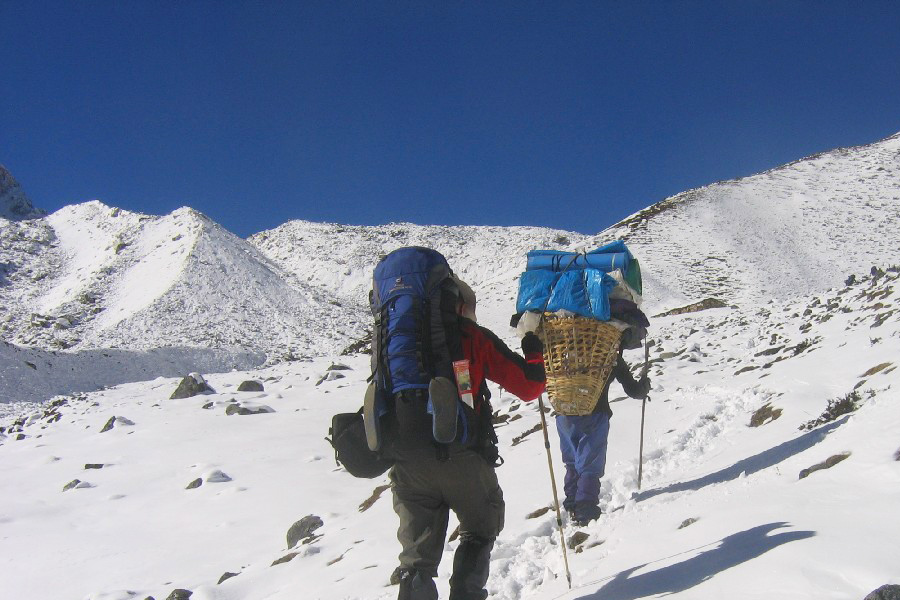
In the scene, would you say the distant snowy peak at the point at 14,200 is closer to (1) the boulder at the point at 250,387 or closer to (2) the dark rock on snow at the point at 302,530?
(1) the boulder at the point at 250,387

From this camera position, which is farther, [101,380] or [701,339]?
[101,380]

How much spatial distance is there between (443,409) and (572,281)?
8.29 ft

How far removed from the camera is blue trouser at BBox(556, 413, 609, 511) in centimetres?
571

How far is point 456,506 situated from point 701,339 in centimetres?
1512

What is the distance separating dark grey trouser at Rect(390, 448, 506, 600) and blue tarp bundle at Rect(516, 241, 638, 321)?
2.13 meters

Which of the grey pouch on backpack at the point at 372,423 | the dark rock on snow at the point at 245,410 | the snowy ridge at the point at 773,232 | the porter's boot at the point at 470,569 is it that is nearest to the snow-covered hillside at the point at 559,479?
the dark rock on snow at the point at 245,410

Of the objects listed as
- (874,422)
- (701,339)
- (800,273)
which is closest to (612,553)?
(874,422)

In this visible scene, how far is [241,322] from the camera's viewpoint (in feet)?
128

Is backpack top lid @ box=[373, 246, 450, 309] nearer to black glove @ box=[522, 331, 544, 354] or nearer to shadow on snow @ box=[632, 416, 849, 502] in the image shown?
black glove @ box=[522, 331, 544, 354]

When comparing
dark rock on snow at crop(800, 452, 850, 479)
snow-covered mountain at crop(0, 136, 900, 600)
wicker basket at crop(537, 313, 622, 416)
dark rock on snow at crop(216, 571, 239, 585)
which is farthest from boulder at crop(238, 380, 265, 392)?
dark rock on snow at crop(800, 452, 850, 479)

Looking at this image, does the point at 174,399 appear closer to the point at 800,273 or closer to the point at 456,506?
the point at 456,506

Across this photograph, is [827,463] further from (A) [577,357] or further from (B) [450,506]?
(B) [450,506]

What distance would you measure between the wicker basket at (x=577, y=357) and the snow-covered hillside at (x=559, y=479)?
1088 millimetres

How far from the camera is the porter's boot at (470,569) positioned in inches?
140
